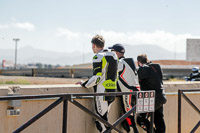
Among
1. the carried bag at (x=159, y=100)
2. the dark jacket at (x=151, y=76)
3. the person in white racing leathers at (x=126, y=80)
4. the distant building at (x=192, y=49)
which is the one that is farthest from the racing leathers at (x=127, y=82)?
the distant building at (x=192, y=49)

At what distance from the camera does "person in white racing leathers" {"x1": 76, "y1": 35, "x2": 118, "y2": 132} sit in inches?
202

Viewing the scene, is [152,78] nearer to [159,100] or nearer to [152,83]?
[152,83]

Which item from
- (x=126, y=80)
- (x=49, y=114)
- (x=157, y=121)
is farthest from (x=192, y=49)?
(x=49, y=114)

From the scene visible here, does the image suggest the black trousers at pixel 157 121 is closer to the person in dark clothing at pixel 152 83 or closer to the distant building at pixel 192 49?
the person in dark clothing at pixel 152 83

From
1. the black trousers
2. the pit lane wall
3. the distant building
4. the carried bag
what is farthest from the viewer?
the distant building

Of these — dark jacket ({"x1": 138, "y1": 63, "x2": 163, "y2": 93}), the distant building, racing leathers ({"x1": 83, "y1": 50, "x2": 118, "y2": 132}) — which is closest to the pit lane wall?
racing leathers ({"x1": 83, "y1": 50, "x2": 118, "y2": 132})

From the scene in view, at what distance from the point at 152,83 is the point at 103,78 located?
1.20m

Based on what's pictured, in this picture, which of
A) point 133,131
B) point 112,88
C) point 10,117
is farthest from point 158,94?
point 10,117

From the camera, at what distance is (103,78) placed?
5168mm

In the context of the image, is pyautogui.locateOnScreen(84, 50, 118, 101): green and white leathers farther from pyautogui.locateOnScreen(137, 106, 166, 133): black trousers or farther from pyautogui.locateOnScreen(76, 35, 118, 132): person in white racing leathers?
pyautogui.locateOnScreen(137, 106, 166, 133): black trousers

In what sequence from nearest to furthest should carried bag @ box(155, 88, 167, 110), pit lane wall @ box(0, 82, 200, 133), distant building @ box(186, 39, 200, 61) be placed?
1. pit lane wall @ box(0, 82, 200, 133)
2. carried bag @ box(155, 88, 167, 110)
3. distant building @ box(186, 39, 200, 61)

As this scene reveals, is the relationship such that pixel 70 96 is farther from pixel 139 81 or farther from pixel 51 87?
pixel 139 81

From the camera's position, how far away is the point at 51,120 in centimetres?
520

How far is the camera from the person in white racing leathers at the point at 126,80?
5.72m
